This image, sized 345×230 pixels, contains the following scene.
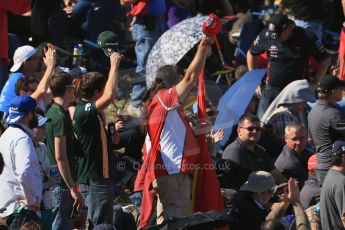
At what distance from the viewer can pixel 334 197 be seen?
10742 mm

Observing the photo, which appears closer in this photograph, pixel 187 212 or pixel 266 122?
pixel 187 212

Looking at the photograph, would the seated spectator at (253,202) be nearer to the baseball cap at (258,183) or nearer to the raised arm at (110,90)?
the baseball cap at (258,183)

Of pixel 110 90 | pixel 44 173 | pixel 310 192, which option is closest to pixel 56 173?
pixel 44 173

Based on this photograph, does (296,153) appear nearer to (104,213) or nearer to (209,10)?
(104,213)

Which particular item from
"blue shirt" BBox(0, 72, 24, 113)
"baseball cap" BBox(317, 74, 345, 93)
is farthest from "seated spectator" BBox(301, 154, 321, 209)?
"blue shirt" BBox(0, 72, 24, 113)

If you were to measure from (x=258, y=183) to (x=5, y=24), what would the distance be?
452 centimetres

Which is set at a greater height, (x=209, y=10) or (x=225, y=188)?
(x=209, y=10)

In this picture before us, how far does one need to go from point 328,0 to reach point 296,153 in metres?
6.55

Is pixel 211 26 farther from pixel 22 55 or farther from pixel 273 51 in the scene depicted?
pixel 273 51

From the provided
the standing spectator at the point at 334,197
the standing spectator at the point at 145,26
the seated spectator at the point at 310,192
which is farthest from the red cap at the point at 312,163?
the standing spectator at the point at 145,26

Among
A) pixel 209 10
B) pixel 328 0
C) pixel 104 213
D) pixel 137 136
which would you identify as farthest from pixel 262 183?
pixel 328 0

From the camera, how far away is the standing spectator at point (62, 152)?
→ 10.1 meters

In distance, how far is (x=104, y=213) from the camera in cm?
1029

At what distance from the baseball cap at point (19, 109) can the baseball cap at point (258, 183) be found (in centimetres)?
203
